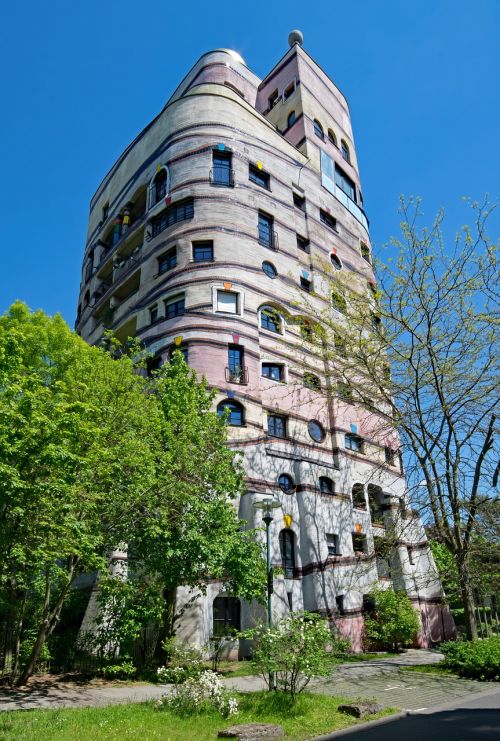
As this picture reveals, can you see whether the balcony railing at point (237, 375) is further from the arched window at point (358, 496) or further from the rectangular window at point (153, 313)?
the arched window at point (358, 496)

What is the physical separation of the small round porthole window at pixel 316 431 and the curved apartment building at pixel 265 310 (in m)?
0.06

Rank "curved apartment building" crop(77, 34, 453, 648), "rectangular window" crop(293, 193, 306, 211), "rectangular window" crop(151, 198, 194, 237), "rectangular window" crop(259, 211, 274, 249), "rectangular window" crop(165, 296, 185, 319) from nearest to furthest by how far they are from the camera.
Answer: "curved apartment building" crop(77, 34, 453, 648)
"rectangular window" crop(165, 296, 185, 319)
"rectangular window" crop(151, 198, 194, 237)
"rectangular window" crop(259, 211, 274, 249)
"rectangular window" crop(293, 193, 306, 211)

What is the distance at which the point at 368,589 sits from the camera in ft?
68.7

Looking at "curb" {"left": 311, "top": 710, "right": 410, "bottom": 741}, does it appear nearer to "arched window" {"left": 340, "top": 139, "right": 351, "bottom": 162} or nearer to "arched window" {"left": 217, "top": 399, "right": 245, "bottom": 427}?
"arched window" {"left": 217, "top": 399, "right": 245, "bottom": 427}

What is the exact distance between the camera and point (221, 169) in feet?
87.8

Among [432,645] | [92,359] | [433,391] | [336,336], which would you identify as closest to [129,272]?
[92,359]

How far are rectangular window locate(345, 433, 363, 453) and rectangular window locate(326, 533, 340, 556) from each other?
4.87 meters

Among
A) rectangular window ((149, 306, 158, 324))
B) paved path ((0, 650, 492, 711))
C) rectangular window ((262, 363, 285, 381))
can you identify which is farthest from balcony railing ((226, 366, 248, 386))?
paved path ((0, 650, 492, 711))

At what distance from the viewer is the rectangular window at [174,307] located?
77.3 ft

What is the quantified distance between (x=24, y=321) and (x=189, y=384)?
6.52 m

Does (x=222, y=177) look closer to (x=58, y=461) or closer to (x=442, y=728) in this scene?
(x=58, y=461)

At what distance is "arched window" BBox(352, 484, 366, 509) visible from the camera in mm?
23031

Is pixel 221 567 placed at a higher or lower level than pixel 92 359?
lower

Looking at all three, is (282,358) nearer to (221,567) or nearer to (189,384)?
(189,384)
